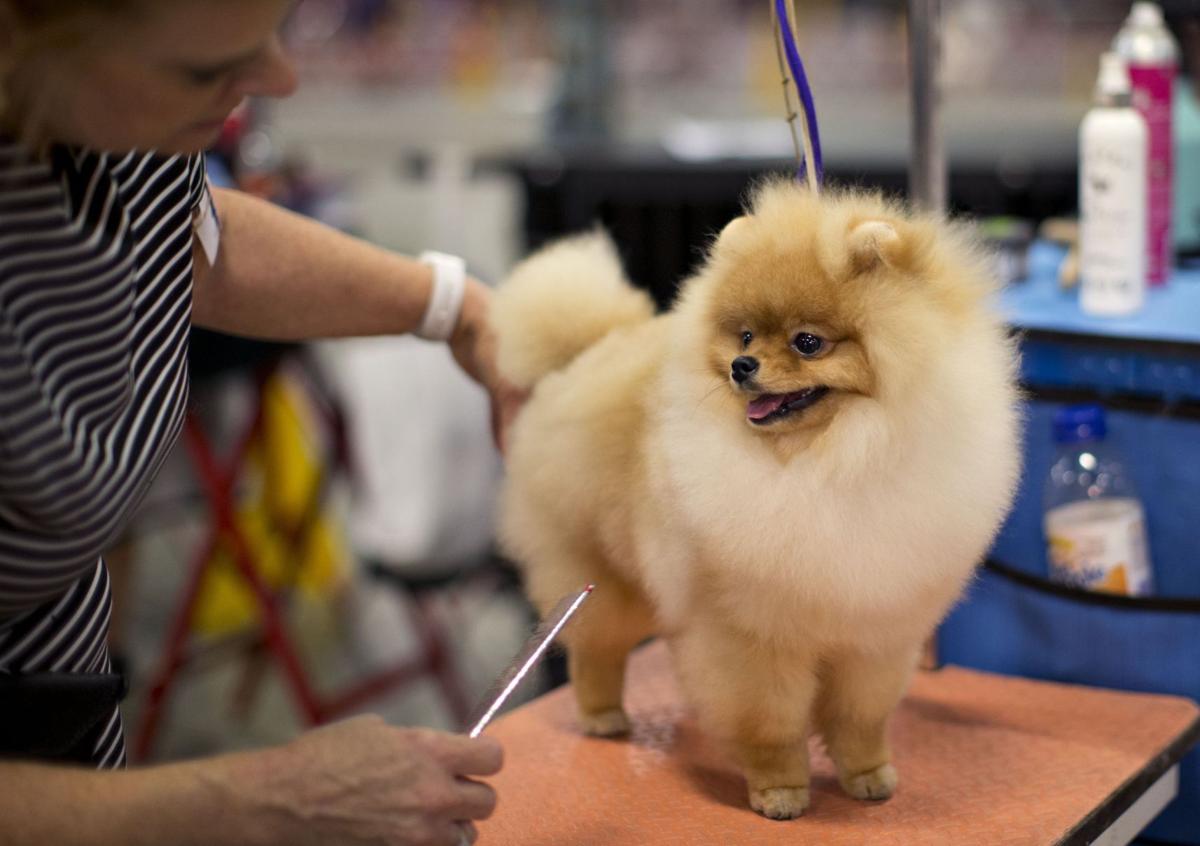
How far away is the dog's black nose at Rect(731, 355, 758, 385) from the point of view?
976mm

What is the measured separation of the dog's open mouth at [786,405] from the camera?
99 cm

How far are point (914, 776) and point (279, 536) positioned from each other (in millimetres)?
2108

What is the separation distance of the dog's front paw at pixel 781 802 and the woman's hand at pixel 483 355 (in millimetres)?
440

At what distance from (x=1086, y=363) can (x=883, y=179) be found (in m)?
1.15

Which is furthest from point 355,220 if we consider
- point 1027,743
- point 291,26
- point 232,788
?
point 232,788

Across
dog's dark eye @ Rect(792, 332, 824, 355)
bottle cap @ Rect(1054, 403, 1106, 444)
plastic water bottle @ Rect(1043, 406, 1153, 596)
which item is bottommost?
plastic water bottle @ Rect(1043, 406, 1153, 596)

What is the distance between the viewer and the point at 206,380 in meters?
2.53

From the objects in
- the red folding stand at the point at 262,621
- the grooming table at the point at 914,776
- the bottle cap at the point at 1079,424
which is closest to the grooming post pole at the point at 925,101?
the bottle cap at the point at 1079,424

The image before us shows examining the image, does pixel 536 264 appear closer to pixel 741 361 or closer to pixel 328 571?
pixel 741 361

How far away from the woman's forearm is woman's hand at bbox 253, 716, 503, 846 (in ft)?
1.64

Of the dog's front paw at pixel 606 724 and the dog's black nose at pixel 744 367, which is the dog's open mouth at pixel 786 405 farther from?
the dog's front paw at pixel 606 724

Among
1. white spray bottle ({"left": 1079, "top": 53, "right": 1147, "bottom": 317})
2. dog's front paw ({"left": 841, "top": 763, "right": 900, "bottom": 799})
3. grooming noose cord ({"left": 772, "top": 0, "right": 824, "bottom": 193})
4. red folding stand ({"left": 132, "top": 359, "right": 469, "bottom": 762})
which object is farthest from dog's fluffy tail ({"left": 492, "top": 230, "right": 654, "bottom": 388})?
red folding stand ({"left": 132, "top": 359, "right": 469, "bottom": 762})

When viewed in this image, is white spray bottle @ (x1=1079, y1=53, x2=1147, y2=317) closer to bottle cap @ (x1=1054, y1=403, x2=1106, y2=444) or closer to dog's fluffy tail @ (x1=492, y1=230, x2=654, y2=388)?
bottle cap @ (x1=1054, y1=403, x2=1106, y2=444)

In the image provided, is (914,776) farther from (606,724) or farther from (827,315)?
(827,315)
